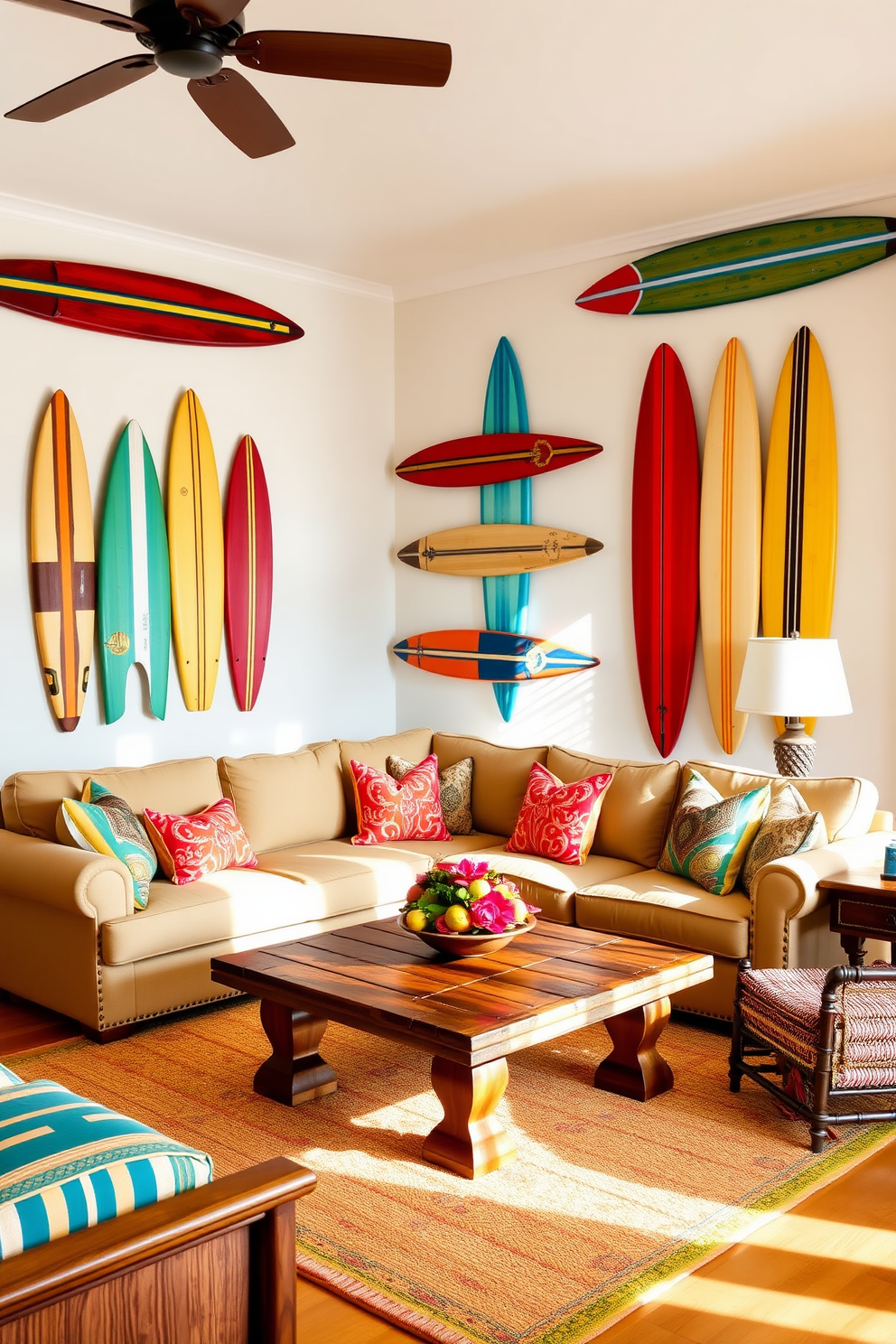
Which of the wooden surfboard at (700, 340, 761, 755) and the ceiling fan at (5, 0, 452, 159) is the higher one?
the ceiling fan at (5, 0, 452, 159)

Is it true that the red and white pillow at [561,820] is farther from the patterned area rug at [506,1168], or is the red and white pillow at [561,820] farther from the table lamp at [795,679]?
the patterned area rug at [506,1168]

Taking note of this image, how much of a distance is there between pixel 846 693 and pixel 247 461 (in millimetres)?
2751

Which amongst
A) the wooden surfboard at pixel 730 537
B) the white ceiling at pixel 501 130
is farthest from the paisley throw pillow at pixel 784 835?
the white ceiling at pixel 501 130

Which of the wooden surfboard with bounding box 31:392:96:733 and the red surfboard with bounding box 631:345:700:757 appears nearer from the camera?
the wooden surfboard with bounding box 31:392:96:733

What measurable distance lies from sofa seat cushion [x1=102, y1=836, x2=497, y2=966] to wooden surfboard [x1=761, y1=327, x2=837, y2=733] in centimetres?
156

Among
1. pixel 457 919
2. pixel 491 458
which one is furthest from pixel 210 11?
pixel 491 458

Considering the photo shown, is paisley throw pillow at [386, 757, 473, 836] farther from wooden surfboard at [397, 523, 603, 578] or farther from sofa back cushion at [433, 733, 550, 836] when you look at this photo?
wooden surfboard at [397, 523, 603, 578]

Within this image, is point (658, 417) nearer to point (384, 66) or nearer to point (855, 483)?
point (855, 483)

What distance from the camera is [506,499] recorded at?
5.41 metres

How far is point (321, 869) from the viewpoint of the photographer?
4.29 metres

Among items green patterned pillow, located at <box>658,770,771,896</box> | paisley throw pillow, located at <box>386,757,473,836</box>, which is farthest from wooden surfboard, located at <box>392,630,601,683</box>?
green patterned pillow, located at <box>658,770,771,896</box>

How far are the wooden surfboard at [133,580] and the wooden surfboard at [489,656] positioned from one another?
1.34 metres

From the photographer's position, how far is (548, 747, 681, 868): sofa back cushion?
172 inches

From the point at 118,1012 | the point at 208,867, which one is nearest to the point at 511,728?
the point at 208,867
